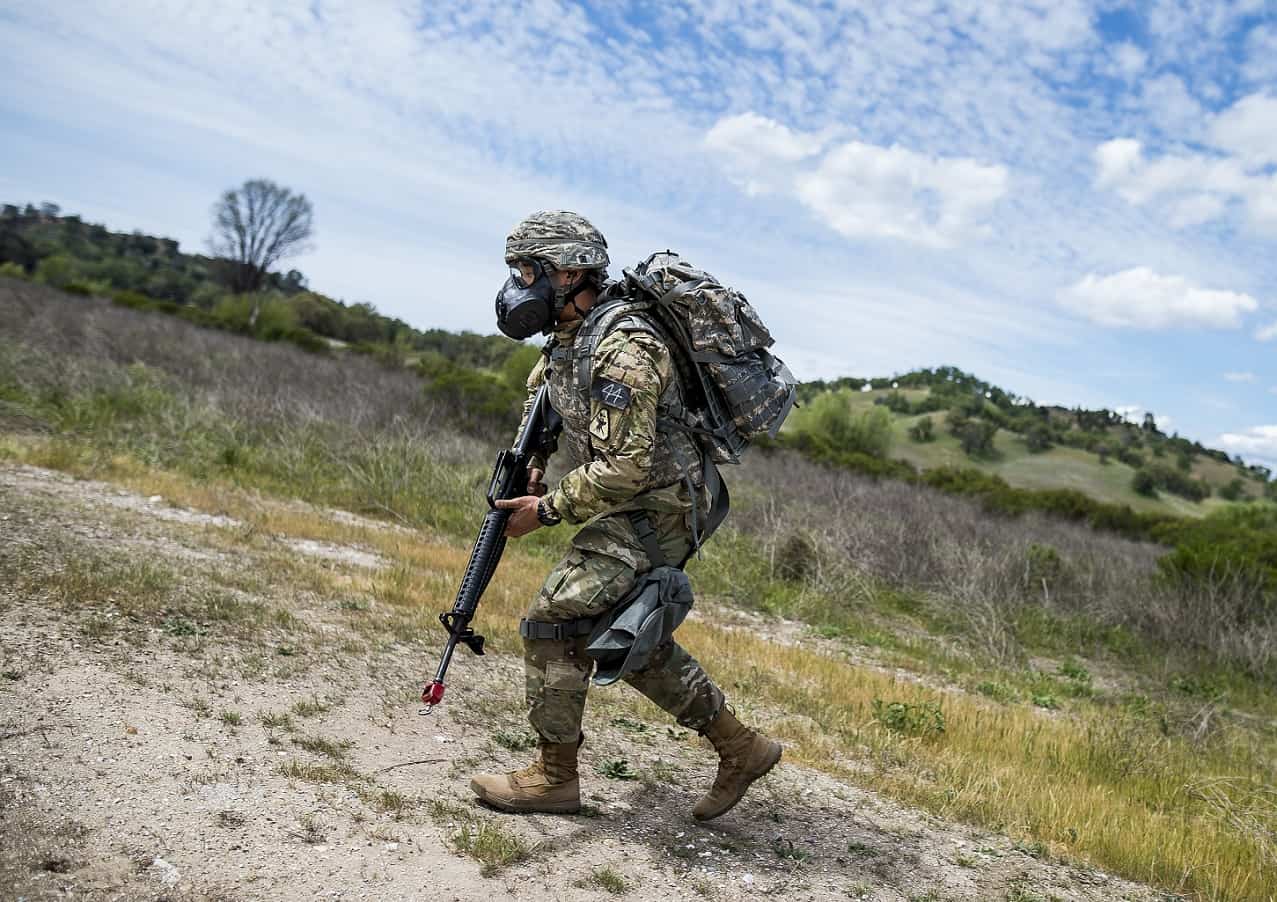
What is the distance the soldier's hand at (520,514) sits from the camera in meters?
3.35

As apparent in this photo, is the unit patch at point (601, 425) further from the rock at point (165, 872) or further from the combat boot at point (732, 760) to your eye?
the rock at point (165, 872)

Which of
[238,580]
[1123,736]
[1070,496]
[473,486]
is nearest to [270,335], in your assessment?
[473,486]

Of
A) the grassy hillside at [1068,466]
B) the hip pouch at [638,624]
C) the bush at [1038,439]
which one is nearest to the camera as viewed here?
the hip pouch at [638,624]

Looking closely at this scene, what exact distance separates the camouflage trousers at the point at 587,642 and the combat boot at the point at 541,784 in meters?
0.09

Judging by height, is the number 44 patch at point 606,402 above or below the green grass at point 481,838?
above

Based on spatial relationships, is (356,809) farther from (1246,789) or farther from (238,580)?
(1246,789)

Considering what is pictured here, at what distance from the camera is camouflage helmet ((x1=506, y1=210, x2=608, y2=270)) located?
334 centimetres

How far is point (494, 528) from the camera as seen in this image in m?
3.52

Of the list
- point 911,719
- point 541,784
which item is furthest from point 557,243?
point 911,719

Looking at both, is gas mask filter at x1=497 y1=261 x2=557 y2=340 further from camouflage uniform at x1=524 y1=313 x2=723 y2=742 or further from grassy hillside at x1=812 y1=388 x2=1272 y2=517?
grassy hillside at x1=812 y1=388 x2=1272 y2=517

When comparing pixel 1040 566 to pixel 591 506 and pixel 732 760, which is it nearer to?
pixel 732 760

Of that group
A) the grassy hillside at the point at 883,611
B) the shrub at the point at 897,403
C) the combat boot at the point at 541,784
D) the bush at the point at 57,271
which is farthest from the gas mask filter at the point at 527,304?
the shrub at the point at 897,403

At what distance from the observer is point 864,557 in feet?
39.2

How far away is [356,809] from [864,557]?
373 inches
